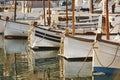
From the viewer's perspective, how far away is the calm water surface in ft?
68.1

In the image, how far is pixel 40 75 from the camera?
21.6 m

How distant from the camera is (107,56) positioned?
19.9 meters

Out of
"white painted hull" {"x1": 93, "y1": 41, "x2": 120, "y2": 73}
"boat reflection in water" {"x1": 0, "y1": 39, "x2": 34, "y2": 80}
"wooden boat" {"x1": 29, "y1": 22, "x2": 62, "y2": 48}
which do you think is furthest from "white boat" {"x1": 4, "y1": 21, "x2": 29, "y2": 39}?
"white painted hull" {"x1": 93, "y1": 41, "x2": 120, "y2": 73}

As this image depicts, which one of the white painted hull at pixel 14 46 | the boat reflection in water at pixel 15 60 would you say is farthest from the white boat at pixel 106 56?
the white painted hull at pixel 14 46

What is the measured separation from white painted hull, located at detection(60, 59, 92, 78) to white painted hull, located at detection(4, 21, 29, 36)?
14612mm

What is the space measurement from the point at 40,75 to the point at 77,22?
1505cm

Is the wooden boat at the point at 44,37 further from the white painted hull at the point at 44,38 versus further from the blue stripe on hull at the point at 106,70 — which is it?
the blue stripe on hull at the point at 106,70

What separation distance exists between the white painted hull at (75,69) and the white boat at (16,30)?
1462 centimetres

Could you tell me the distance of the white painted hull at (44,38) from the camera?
3016 cm

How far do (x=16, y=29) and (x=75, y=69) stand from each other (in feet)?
57.4

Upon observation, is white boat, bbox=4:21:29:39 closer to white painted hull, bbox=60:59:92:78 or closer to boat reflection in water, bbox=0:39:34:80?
boat reflection in water, bbox=0:39:34:80

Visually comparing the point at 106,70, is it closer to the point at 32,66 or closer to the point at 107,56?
the point at 107,56

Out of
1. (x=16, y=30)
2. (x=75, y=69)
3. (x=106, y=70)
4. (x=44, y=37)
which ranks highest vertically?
(x=16, y=30)

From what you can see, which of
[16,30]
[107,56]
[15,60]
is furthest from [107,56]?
[16,30]
